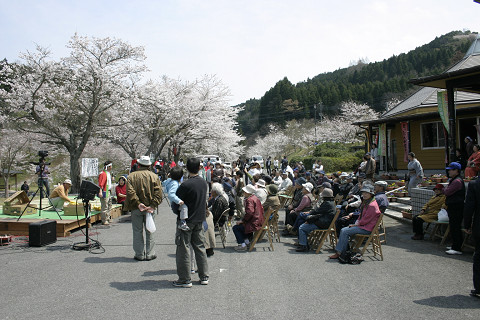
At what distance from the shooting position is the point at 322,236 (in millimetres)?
6758

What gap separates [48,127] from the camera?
16906 millimetres

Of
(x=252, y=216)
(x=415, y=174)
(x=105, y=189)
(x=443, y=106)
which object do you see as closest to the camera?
(x=252, y=216)

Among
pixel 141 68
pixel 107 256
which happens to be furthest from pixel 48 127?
pixel 107 256

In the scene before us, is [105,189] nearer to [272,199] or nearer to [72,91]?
[272,199]

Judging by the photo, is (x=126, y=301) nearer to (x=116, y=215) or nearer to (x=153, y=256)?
(x=153, y=256)

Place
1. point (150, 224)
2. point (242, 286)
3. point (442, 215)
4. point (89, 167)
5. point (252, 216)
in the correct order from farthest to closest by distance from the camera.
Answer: point (89, 167), point (442, 215), point (252, 216), point (150, 224), point (242, 286)

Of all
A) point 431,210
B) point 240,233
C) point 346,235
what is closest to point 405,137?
point 431,210

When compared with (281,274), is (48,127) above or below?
above

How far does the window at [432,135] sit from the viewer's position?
59.7 ft

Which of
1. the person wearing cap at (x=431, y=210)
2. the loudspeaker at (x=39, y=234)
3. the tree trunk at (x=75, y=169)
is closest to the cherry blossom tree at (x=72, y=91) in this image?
the tree trunk at (x=75, y=169)

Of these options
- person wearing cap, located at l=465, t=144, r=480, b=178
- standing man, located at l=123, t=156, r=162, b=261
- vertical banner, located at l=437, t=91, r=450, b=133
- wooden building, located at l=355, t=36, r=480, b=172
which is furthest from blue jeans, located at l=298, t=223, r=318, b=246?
wooden building, located at l=355, t=36, r=480, b=172

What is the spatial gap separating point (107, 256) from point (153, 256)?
3.29ft

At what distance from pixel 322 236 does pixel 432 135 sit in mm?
15191

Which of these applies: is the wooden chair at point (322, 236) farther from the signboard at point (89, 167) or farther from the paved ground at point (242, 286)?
the signboard at point (89, 167)
